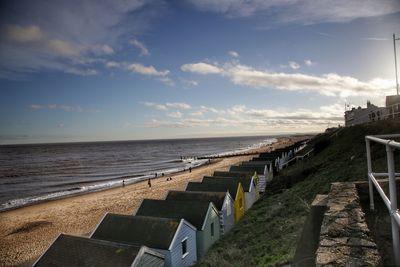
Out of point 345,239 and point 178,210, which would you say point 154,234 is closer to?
point 178,210

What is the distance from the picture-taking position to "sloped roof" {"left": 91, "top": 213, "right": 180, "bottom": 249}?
14.8m

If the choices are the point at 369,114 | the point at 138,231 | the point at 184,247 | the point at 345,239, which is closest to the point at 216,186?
the point at 184,247

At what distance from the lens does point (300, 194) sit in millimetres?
19484

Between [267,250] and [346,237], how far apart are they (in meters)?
8.55

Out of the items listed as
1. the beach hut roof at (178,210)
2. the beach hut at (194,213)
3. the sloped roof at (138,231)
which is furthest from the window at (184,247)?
the beach hut roof at (178,210)

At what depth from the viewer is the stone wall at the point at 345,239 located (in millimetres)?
3470

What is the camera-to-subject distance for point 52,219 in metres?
33.5

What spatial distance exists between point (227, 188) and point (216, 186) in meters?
0.86

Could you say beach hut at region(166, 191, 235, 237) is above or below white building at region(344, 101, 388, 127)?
below

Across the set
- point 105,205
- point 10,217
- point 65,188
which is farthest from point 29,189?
point 105,205

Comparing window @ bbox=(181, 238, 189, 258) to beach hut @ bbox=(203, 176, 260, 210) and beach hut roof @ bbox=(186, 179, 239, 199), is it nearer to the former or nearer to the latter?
beach hut roof @ bbox=(186, 179, 239, 199)

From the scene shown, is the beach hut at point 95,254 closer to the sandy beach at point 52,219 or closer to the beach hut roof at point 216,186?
the beach hut roof at point 216,186

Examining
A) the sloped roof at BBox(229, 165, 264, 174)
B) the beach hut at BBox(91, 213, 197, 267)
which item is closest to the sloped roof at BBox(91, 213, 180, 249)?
the beach hut at BBox(91, 213, 197, 267)

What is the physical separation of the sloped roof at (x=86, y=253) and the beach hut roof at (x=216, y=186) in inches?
454
